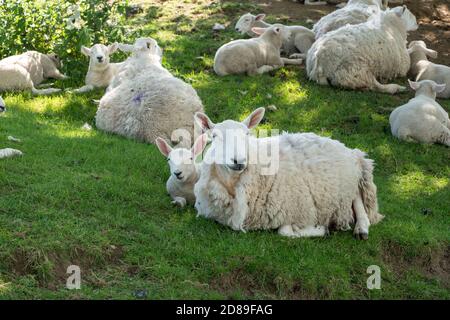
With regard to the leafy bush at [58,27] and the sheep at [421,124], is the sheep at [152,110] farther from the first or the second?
the sheep at [421,124]

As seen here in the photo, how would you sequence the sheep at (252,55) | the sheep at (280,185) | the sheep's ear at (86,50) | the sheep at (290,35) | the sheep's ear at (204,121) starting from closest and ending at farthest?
the sheep at (280,185) < the sheep's ear at (204,121) < the sheep's ear at (86,50) < the sheep at (252,55) < the sheep at (290,35)

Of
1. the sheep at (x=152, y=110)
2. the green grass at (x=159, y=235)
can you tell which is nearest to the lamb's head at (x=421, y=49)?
the green grass at (x=159, y=235)

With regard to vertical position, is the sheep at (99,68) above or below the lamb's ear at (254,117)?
below

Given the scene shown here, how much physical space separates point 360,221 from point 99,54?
18.5ft

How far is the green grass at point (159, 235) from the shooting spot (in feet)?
19.0

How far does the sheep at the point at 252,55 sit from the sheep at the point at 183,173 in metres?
4.71

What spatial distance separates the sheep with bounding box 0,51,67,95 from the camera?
10.8 m

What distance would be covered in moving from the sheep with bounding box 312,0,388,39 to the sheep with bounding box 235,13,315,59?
0.21 metres

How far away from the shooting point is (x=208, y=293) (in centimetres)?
566

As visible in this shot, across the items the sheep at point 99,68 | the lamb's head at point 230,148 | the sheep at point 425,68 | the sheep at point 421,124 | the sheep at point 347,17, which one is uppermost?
the lamb's head at point 230,148

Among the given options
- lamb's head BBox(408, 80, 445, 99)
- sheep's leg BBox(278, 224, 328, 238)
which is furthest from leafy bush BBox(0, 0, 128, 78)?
sheep's leg BBox(278, 224, 328, 238)

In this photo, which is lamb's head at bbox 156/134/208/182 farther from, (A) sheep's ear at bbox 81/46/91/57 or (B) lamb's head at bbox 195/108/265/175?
(A) sheep's ear at bbox 81/46/91/57

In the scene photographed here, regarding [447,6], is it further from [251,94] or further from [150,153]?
[150,153]
